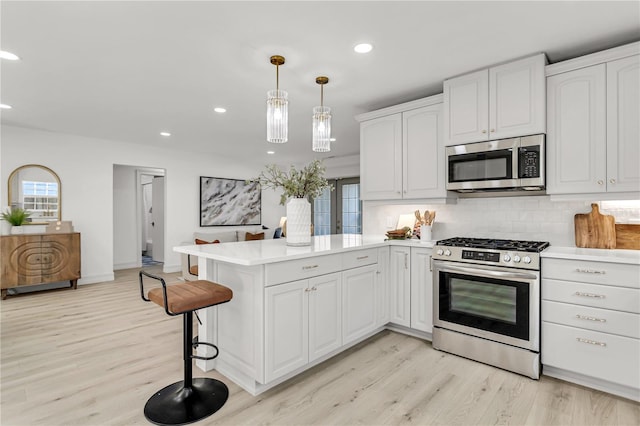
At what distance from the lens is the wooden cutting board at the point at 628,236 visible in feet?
8.29

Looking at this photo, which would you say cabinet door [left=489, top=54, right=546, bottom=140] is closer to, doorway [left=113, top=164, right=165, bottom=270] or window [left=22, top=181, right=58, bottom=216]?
window [left=22, top=181, right=58, bottom=216]

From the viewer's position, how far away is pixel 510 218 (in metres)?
3.13

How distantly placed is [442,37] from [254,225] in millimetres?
6380

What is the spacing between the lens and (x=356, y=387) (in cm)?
229

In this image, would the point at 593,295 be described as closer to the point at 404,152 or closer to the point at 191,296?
the point at 404,152

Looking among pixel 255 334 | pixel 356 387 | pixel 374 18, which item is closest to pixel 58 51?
pixel 374 18

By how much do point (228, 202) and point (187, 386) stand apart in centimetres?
565

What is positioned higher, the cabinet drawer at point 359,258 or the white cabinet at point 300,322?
the cabinet drawer at point 359,258

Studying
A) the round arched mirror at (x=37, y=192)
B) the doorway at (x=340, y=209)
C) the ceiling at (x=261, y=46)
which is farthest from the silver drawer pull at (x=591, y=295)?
the round arched mirror at (x=37, y=192)

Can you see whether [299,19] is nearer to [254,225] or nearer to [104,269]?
[104,269]

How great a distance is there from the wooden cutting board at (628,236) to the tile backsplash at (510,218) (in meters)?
0.10

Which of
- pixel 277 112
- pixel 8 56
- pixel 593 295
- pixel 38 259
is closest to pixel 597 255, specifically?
pixel 593 295

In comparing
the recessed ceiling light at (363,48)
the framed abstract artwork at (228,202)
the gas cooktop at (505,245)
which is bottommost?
the gas cooktop at (505,245)

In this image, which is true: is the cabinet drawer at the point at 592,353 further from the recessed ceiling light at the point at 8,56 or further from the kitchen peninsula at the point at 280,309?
the recessed ceiling light at the point at 8,56
